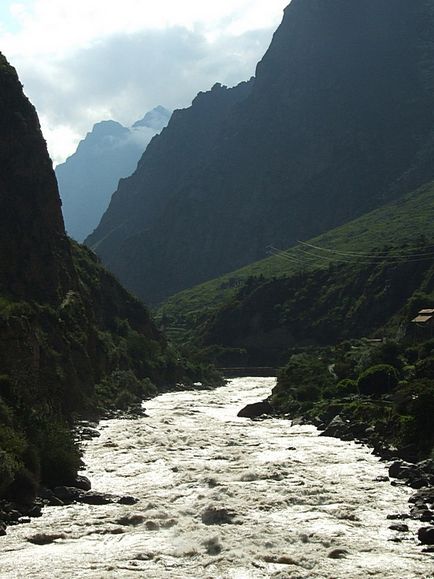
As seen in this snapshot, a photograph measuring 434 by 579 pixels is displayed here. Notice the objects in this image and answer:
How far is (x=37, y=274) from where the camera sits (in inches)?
3268

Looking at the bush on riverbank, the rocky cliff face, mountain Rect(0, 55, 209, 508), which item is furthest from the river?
the rocky cliff face

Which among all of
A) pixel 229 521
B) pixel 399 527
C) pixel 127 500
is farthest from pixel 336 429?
pixel 399 527

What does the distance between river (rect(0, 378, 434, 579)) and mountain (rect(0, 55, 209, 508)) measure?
3542 mm

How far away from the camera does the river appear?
25.3 metres

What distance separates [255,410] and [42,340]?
23.0 meters

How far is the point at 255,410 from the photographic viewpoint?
246 ft

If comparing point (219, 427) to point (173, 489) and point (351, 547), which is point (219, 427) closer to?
point (173, 489)

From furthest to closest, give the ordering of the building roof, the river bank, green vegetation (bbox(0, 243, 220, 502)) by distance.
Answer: the building roof
green vegetation (bbox(0, 243, 220, 502))
the river bank

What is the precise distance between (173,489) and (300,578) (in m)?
14.1

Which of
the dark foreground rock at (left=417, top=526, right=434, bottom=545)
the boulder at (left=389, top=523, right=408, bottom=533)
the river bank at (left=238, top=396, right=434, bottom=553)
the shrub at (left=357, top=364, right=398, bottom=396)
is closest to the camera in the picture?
the dark foreground rock at (left=417, top=526, right=434, bottom=545)

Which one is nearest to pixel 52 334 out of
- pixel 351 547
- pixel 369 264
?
pixel 351 547

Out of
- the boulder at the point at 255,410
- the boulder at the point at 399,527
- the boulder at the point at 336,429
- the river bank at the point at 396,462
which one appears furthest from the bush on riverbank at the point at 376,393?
the boulder at the point at 399,527

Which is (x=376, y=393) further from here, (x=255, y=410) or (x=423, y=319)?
(x=423, y=319)

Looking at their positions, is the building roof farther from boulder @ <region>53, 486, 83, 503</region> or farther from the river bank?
boulder @ <region>53, 486, 83, 503</region>
